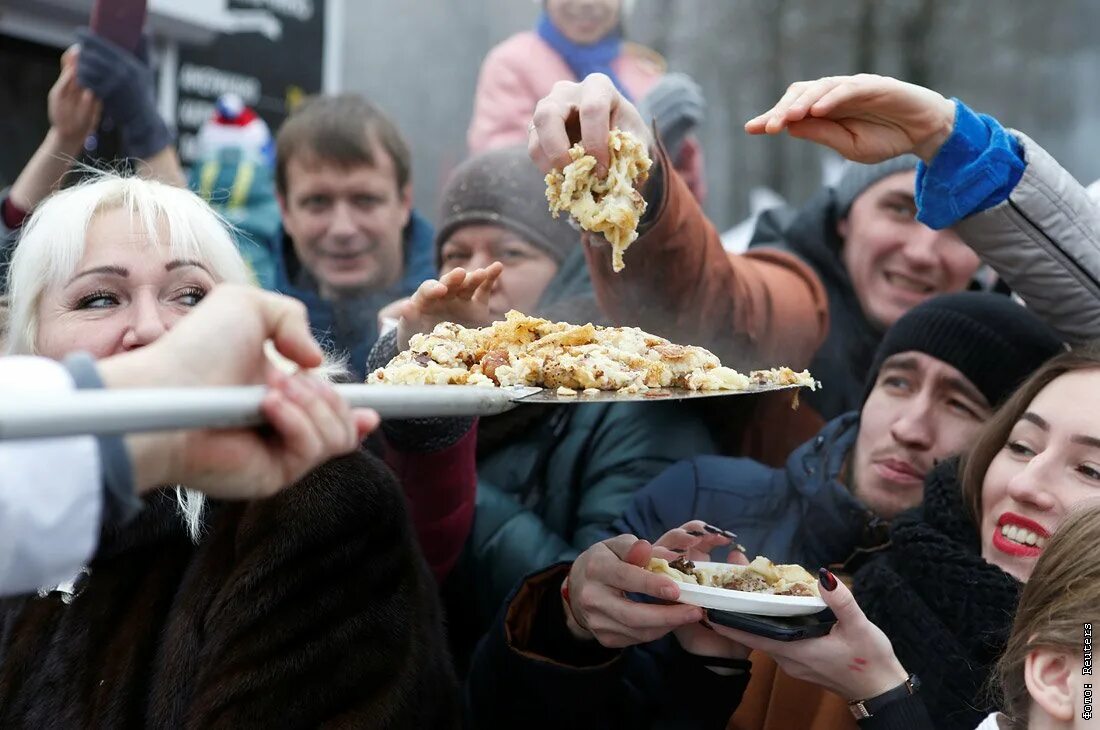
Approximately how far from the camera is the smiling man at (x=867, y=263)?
2.83 m

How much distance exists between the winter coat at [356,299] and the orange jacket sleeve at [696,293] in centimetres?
78

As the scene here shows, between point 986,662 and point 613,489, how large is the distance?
0.91 meters

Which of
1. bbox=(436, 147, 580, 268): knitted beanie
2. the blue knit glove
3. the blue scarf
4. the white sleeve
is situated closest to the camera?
the white sleeve

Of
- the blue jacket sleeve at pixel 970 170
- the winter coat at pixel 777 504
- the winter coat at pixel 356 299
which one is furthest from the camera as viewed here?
the winter coat at pixel 356 299

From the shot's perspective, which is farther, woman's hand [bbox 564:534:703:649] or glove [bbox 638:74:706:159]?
glove [bbox 638:74:706:159]

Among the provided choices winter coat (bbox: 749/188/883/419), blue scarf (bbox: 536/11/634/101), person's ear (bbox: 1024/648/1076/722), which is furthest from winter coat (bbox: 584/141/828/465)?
blue scarf (bbox: 536/11/634/101)

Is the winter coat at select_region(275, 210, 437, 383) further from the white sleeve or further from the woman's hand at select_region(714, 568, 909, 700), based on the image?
the white sleeve

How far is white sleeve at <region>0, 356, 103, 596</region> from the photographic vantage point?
100 centimetres

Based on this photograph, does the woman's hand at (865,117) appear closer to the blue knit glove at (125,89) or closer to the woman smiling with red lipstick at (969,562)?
the woman smiling with red lipstick at (969,562)

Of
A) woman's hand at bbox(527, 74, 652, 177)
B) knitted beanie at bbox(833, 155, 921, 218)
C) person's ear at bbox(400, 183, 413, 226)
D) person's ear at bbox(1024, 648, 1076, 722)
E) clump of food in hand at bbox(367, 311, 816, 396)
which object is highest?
woman's hand at bbox(527, 74, 652, 177)

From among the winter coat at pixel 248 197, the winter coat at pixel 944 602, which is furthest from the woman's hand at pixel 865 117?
the winter coat at pixel 248 197

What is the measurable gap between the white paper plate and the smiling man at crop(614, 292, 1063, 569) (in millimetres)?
617

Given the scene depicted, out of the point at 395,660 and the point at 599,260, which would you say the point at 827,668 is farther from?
the point at 599,260

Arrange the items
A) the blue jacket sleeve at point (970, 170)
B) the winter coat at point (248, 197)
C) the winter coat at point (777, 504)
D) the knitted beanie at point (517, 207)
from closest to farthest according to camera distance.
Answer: the blue jacket sleeve at point (970, 170) < the winter coat at point (777, 504) < the knitted beanie at point (517, 207) < the winter coat at point (248, 197)
